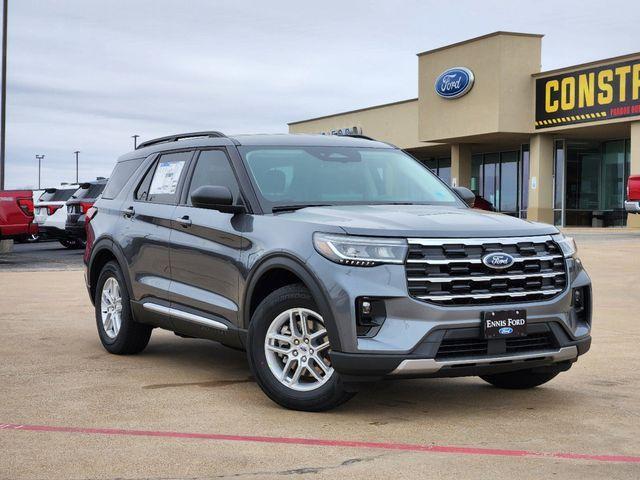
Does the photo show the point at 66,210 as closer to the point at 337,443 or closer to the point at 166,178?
the point at 166,178

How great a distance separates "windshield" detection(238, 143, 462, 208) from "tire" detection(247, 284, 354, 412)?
2.85 feet

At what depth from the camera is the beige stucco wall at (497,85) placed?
39.9m

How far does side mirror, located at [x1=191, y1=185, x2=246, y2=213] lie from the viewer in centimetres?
673

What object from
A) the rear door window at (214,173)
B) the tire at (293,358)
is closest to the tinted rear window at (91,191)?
the rear door window at (214,173)

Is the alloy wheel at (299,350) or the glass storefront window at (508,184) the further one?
the glass storefront window at (508,184)

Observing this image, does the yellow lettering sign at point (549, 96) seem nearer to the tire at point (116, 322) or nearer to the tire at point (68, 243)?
the tire at point (68, 243)

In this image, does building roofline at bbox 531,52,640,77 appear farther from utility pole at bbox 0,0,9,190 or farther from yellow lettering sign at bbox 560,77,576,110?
utility pole at bbox 0,0,9,190

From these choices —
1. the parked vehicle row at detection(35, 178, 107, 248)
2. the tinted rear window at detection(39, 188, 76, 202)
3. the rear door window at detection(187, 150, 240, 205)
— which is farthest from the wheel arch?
the tinted rear window at detection(39, 188, 76, 202)

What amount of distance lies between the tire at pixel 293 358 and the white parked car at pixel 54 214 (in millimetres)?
21252

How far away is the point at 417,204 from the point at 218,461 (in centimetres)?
286

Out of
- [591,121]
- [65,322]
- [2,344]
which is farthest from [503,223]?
[591,121]

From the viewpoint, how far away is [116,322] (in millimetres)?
8711

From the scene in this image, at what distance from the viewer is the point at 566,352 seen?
624 centimetres

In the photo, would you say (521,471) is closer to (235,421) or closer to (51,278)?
(235,421)
